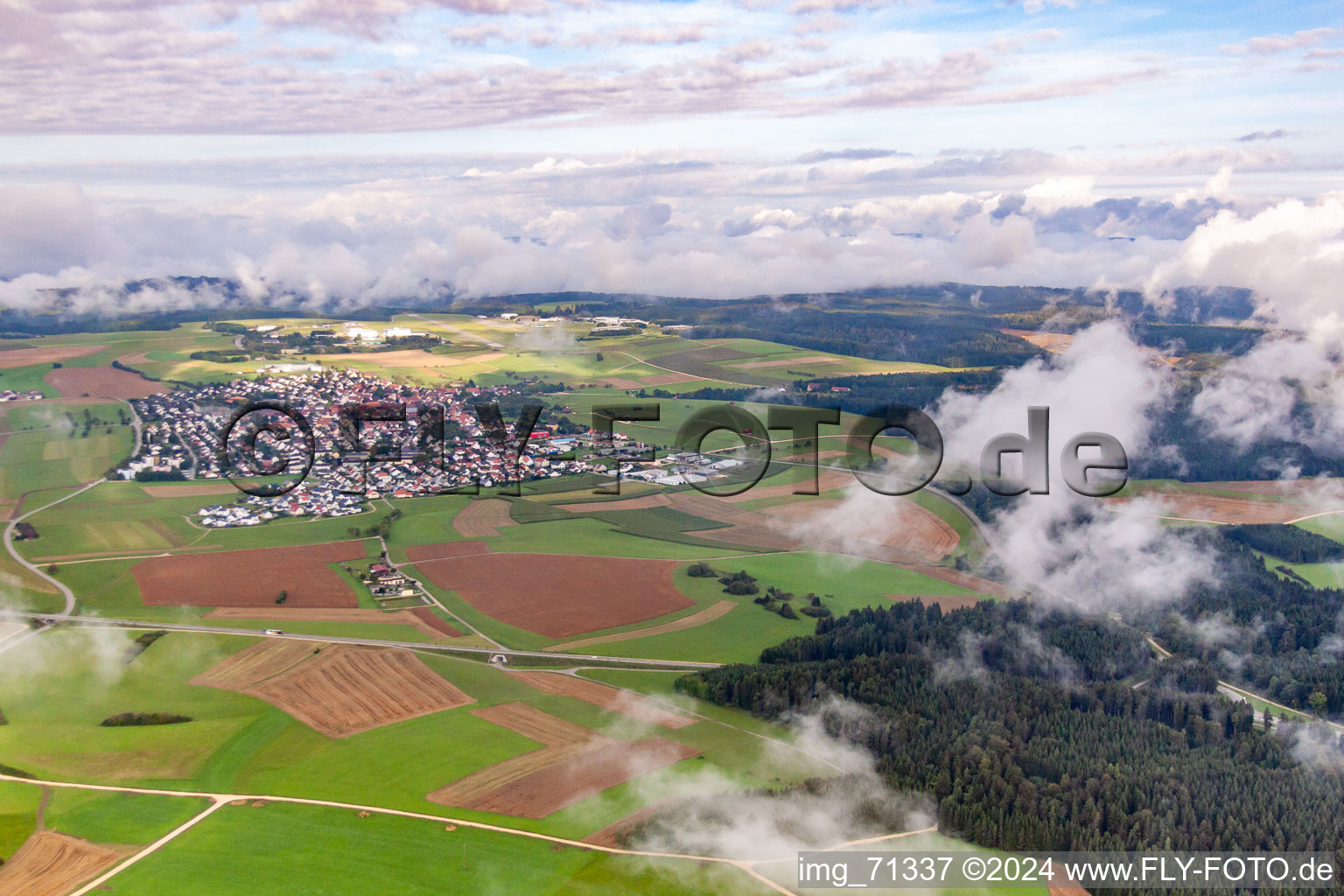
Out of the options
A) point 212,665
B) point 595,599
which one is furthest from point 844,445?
point 212,665

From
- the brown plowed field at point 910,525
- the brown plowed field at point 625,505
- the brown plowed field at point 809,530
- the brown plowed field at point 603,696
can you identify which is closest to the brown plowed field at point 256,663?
the brown plowed field at point 603,696

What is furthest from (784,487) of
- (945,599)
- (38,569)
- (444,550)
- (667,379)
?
(38,569)

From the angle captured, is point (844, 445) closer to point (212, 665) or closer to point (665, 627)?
point (665, 627)

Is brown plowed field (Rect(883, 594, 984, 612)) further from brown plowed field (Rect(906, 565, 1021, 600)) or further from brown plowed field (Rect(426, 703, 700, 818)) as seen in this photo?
brown plowed field (Rect(426, 703, 700, 818))

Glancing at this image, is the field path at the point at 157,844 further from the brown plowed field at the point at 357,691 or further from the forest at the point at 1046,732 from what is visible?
the forest at the point at 1046,732

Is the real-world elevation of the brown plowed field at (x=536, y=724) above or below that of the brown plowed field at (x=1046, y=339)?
below

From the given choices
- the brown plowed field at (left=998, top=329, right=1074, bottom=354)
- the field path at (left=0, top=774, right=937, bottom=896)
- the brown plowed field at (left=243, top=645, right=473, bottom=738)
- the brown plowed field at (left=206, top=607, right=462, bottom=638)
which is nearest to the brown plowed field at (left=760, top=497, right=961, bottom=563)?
the brown plowed field at (left=206, top=607, right=462, bottom=638)
